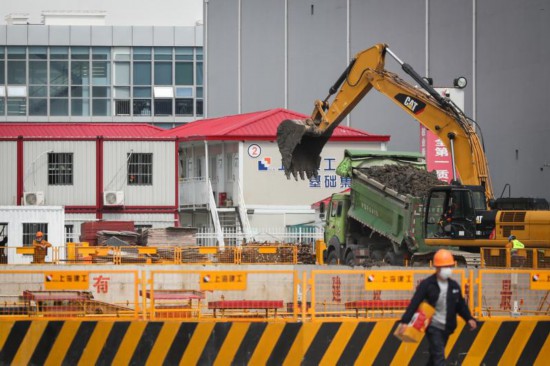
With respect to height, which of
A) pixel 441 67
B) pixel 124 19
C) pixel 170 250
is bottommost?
pixel 170 250

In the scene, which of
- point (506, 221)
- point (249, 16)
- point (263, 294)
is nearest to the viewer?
point (263, 294)

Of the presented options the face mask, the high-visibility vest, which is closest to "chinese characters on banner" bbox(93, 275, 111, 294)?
the face mask

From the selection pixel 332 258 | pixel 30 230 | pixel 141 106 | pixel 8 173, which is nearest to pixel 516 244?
pixel 332 258

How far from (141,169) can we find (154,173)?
22.1 inches

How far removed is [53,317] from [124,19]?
70.3 meters

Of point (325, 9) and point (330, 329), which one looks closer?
point (330, 329)

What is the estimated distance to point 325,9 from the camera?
198 ft

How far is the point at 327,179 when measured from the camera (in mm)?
51625

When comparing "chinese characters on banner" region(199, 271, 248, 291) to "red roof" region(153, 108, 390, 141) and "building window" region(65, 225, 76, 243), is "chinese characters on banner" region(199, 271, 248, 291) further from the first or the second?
"red roof" region(153, 108, 390, 141)

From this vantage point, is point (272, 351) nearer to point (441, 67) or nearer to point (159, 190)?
point (159, 190)

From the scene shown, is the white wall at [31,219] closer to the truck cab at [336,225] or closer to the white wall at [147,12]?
the truck cab at [336,225]

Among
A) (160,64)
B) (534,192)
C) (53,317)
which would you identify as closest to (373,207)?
(534,192)

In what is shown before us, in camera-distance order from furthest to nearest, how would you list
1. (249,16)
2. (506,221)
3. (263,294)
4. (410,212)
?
(249,16) → (410,212) → (506,221) → (263,294)

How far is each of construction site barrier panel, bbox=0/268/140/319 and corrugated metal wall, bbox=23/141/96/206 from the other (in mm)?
→ 29363
